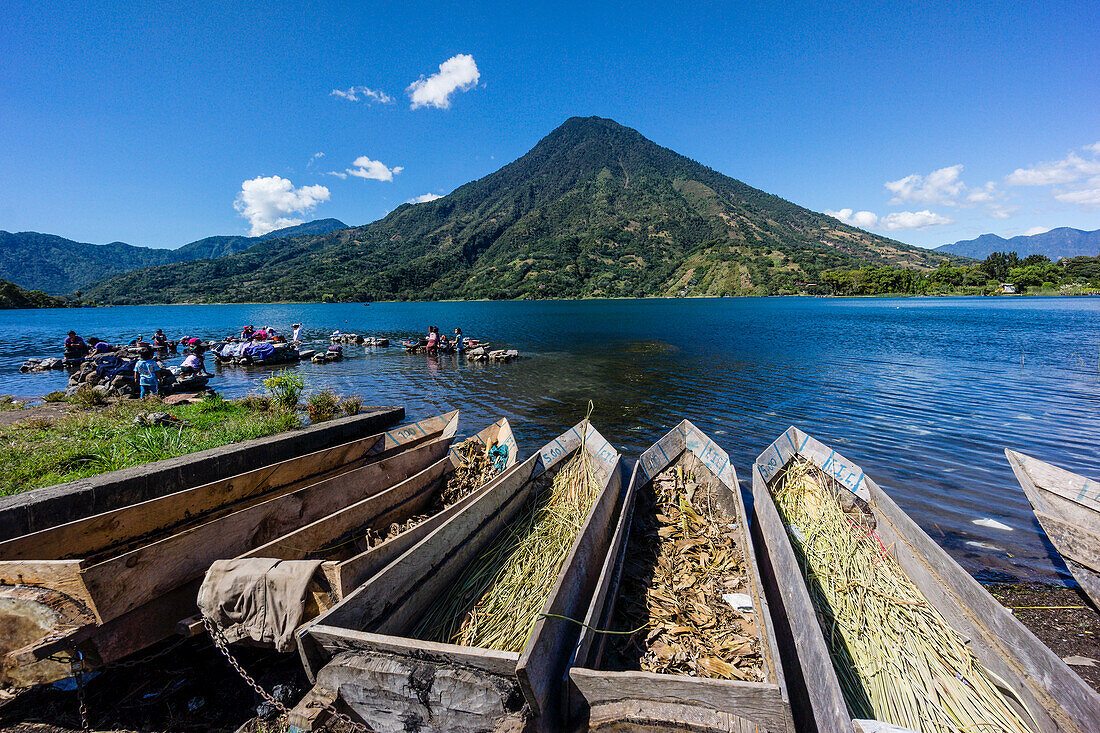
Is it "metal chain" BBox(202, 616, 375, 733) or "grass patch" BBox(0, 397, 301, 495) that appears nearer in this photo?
"metal chain" BBox(202, 616, 375, 733)

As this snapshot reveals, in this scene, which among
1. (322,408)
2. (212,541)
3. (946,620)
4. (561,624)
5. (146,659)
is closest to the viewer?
(561,624)

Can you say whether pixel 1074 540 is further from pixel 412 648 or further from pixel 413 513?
pixel 413 513

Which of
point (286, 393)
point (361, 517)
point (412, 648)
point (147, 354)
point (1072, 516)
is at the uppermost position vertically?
point (147, 354)

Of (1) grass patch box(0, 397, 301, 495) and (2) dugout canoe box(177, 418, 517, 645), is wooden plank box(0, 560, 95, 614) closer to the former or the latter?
(2) dugout canoe box(177, 418, 517, 645)

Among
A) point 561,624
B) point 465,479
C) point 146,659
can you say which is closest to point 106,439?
point 146,659

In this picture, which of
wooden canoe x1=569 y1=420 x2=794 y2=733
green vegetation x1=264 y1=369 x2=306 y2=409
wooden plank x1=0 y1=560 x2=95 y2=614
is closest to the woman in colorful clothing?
green vegetation x1=264 y1=369 x2=306 y2=409

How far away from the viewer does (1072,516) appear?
5.43 m

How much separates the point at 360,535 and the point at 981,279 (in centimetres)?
16283

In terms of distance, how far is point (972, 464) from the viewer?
10.1 meters

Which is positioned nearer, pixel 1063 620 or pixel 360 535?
pixel 1063 620

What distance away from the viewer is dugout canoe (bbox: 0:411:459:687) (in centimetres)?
349

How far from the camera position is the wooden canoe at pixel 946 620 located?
328 cm

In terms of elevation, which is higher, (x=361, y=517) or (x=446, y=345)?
(x=446, y=345)

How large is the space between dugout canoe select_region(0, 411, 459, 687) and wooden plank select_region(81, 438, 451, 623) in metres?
0.01
